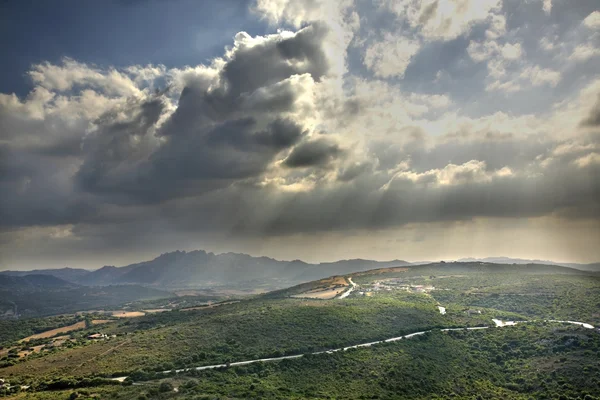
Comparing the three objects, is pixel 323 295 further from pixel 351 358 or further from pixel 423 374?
pixel 423 374

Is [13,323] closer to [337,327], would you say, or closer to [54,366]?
[54,366]

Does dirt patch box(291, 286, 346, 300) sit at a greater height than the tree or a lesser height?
greater

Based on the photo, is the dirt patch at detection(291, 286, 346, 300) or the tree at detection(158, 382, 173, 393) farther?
the dirt patch at detection(291, 286, 346, 300)

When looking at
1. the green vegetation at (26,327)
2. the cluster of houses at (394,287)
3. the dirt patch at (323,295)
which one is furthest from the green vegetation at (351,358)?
the green vegetation at (26,327)

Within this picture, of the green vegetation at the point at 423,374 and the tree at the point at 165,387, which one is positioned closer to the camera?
the tree at the point at 165,387

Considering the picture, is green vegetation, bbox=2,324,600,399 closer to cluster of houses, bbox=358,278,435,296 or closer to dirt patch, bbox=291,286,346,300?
cluster of houses, bbox=358,278,435,296

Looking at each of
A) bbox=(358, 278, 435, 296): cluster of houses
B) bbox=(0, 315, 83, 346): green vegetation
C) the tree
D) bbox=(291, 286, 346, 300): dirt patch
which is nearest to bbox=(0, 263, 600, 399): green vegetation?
the tree

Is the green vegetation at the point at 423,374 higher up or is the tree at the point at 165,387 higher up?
the tree at the point at 165,387

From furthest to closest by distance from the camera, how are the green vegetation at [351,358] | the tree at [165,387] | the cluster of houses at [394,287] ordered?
the cluster of houses at [394,287]
the green vegetation at [351,358]
the tree at [165,387]

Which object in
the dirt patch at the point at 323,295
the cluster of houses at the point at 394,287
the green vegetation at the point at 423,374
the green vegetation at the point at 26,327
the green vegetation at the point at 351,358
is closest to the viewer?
the green vegetation at the point at 423,374

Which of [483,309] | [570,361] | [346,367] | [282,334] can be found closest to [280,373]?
[346,367]

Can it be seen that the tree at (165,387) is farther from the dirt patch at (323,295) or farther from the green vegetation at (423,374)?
the dirt patch at (323,295)
